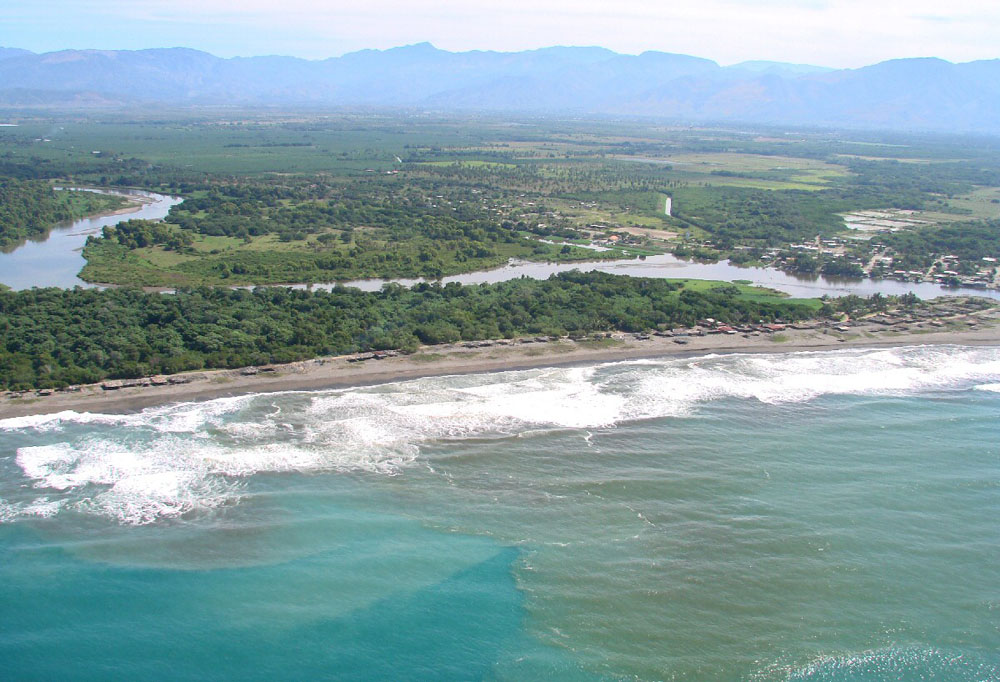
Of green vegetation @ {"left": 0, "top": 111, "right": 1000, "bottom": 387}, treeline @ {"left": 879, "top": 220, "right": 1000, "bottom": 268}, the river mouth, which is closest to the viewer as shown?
green vegetation @ {"left": 0, "top": 111, "right": 1000, "bottom": 387}

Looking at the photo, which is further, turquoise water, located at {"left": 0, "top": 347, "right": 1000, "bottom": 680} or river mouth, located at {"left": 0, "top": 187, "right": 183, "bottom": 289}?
river mouth, located at {"left": 0, "top": 187, "right": 183, "bottom": 289}

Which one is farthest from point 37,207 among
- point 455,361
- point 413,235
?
point 455,361

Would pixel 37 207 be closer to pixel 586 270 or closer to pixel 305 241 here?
pixel 305 241

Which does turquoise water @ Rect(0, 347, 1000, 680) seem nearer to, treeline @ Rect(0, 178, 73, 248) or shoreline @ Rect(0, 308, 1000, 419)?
shoreline @ Rect(0, 308, 1000, 419)

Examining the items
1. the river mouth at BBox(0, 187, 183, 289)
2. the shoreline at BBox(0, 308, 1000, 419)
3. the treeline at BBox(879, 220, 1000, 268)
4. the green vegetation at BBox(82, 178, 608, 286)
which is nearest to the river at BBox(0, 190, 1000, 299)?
the river mouth at BBox(0, 187, 183, 289)

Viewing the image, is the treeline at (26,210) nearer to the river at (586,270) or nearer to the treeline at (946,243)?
the river at (586,270)

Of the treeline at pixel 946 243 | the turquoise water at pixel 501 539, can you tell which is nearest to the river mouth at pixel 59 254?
the turquoise water at pixel 501 539
